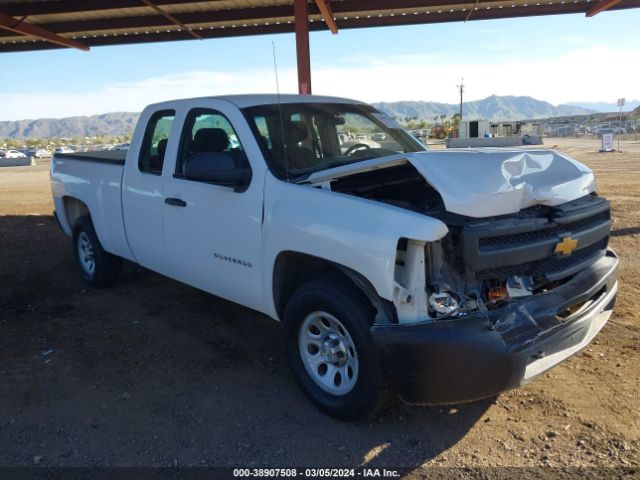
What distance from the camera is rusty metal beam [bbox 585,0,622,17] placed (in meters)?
12.3

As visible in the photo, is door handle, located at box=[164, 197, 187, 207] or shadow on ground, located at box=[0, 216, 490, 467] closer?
shadow on ground, located at box=[0, 216, 490, 467]

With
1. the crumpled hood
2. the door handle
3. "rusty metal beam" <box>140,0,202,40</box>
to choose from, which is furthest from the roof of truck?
"rusty metal beam" <box>140,0,202,40</box>

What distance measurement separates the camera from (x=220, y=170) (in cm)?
389

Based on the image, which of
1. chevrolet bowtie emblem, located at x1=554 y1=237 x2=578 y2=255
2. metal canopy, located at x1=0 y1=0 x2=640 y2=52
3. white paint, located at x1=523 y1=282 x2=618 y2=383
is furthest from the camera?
metal canopy, located at x1=0 y1=0 x2=640 y2=52

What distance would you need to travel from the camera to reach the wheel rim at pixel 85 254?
6.43 metres

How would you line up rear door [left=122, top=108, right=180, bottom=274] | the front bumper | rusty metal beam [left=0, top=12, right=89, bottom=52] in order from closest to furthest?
the front bumper → rear door [left=122, top=108, right=180, bottom=274] → rusty metal beam [left=0, top=12, right=89, bottom=52]

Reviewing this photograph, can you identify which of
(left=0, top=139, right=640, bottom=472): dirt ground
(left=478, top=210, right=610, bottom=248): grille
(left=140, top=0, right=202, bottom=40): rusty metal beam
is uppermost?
(left=140, top=0, right=202, bottom=40): rusty metal beam

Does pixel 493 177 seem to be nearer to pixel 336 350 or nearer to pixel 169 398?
pixel 336 350

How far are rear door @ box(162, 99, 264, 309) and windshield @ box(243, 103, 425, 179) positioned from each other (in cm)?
16

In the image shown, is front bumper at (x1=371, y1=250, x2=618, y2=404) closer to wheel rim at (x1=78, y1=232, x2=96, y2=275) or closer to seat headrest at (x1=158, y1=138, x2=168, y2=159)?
seat headrest at (x1=158, y1=138, x2=168, y2=159)

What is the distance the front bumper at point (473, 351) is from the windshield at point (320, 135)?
5.08 ft

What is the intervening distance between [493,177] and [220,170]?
5.96 ft

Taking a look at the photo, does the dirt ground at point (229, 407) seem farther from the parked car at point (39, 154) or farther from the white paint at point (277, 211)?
the parked car at point (39, 154)

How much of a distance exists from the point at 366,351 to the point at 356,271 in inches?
17.7
